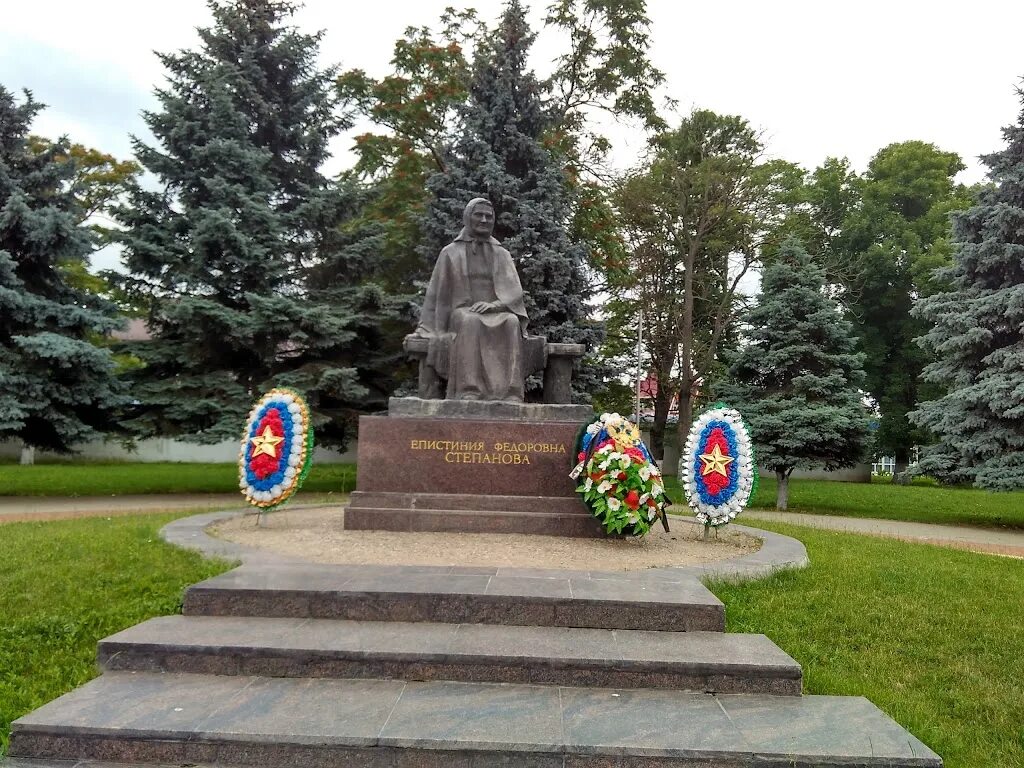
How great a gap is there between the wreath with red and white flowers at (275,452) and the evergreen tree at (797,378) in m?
9.26

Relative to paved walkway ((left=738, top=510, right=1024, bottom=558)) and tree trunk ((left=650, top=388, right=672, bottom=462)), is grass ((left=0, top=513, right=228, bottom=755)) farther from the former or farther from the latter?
tree trunk ((left=650, top=388, right=672, bottom=462))

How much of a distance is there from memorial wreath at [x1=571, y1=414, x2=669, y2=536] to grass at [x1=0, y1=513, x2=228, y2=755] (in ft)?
9.58

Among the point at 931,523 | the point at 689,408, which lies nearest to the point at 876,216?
the point at 689,408

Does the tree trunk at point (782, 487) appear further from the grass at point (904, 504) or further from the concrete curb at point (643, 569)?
the concrete curb at point (643, 569)

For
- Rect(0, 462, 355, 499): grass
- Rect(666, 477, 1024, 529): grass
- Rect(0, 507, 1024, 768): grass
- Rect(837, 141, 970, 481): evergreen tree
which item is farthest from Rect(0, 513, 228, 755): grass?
Rect(837, 141, 970, 481): evergreen tree

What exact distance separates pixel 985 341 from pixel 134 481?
1621 cm

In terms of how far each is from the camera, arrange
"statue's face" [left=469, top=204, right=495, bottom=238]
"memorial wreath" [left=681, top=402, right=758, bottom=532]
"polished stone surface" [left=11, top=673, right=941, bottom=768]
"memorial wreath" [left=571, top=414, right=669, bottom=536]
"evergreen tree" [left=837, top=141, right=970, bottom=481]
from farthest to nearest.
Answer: "evergreen tree" [left=837, top=141, right=970, bottom=481], "statue's face" [left=469, top=204, right=495, bottom=238], "memorial wreath" [left=681, top=402, right=758, bottom=532], "memorial wreath" [left=571, top=414, right=669, bottom=536], "polished stone surface" [left=11, top=673, right=941, bottom=768]

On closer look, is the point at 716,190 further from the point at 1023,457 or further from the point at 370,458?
the point at 370,458

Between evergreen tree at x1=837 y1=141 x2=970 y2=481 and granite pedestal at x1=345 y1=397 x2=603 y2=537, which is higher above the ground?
evergreen tree at x1=837 y1=141 x2=970 y2=481

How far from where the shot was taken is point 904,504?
14.8m

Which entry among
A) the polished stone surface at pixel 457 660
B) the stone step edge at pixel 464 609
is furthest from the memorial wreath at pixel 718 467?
the polished stone surface at pixel 457 660

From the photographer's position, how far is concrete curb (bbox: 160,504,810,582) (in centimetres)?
478

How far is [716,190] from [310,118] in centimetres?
1106

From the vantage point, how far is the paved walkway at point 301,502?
944 cm
